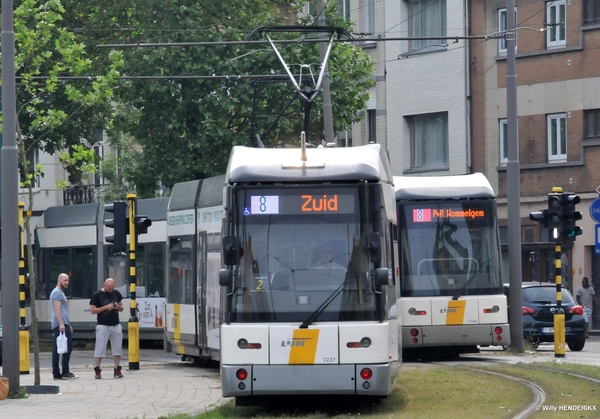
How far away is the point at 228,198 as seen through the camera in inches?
518

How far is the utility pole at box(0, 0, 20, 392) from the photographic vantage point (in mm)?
15461

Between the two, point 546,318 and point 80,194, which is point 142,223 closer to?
point 546,318

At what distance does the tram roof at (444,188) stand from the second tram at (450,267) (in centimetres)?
2

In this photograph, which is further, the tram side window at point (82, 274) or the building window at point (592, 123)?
the building window at point (592, 123)

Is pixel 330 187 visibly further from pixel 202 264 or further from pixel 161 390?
pixel 202 264

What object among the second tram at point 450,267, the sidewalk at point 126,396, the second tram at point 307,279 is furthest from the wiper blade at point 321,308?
the second tram at point 450,267

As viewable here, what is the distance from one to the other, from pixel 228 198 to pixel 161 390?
437 cm

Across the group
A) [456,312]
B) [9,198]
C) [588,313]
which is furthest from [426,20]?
[9,198]

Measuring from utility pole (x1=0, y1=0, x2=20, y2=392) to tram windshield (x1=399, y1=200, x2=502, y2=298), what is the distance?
7237 millimetres

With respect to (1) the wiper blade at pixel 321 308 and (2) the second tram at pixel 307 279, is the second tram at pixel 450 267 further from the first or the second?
(1) the wiper blade at pixel 321 308

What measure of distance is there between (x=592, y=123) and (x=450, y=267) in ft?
46.4

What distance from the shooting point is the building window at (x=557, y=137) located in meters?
33.6

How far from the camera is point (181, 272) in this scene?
20.6 meters

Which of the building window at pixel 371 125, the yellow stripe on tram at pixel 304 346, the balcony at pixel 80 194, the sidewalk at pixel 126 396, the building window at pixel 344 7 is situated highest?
the building window at pixel 344 7
